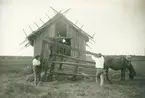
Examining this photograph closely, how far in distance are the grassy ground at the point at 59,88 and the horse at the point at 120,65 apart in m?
0.11

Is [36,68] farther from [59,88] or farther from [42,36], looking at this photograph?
[42,36]

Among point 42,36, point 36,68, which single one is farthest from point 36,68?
point 42,36

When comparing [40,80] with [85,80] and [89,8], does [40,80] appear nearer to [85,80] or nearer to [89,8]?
[85,80]

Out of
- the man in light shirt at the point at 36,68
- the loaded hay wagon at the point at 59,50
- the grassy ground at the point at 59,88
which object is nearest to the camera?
the grassy ground at the point at 59,88

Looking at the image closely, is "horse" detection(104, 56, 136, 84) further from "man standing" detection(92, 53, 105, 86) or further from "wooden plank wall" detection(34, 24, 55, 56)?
"wooden plank wall" detection(34, 24, 55, 56)

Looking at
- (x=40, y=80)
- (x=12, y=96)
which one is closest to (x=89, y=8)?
(x=40, y=80)

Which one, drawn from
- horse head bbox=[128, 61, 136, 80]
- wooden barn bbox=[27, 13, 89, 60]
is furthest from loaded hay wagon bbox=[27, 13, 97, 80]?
horse head bbox=[128, 61, 136, 80]

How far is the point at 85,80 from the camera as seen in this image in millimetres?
2605

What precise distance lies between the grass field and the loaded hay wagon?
17 cm

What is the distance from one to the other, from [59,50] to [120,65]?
2.70ft

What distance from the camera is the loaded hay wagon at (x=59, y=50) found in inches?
103

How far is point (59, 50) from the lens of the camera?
2834 millimetres

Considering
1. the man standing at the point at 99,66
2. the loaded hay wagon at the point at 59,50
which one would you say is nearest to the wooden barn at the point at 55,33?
the loaded hay wagon at the point at 59,50

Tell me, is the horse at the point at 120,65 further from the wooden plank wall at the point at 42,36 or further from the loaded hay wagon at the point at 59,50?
the wooden plank wall at the point at 42,36
